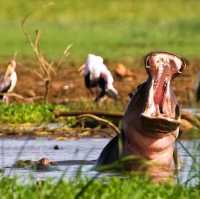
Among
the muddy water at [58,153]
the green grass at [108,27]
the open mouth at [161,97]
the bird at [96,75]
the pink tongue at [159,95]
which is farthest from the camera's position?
the green grass at [108,27]

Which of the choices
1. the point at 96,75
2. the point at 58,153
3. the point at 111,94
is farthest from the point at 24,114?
the point at 96,75

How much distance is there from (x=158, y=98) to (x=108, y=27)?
27.2 meters

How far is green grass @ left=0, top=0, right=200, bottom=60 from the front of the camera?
87.8 feet

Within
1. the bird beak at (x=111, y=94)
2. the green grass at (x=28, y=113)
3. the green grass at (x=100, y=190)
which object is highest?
the green grass at (x=100, y=190)

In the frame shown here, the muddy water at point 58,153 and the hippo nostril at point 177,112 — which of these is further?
the muddy water at point 58,153

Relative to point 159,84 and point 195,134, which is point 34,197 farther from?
point 159,84

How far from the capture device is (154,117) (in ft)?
27.3

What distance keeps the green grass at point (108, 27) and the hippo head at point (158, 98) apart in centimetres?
1166

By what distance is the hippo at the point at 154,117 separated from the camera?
8453 millimetres

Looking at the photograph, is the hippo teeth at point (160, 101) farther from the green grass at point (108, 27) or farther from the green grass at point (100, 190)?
the green grass at point (108, 27)

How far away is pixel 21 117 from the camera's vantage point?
13.5 metres

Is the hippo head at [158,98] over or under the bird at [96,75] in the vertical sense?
over

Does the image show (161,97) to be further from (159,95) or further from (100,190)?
(100,190)

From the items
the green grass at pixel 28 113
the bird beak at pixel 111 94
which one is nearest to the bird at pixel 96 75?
the bird beak at pixel 111 94
